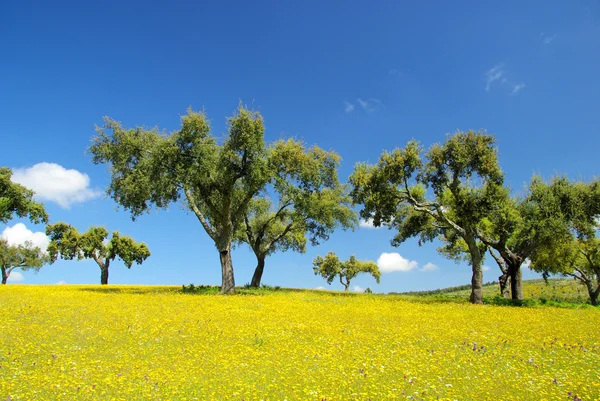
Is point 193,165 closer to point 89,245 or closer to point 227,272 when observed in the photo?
point 227,272

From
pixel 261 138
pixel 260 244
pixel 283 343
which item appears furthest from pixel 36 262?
pixel 283 343

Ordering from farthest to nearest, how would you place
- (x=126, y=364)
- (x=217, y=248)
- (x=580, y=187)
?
(x=217, y=248)
(x=580, y=187)
(x=126, y=364)

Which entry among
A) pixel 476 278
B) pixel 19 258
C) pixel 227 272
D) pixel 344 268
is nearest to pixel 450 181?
pixel 476 278

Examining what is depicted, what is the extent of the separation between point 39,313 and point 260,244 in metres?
35.0

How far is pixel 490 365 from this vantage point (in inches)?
442

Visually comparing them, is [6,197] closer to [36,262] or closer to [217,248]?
[36,262]

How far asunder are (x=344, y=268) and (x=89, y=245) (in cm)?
5368

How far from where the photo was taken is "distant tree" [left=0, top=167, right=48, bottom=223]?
54094mm

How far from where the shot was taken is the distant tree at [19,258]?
72.9 m

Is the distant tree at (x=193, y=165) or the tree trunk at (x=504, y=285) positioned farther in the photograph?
the tree trunk at (x=504, y=285)

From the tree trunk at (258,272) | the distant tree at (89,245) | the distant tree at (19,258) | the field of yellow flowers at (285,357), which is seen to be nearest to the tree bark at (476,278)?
the field of yellow flowers at (285,357)

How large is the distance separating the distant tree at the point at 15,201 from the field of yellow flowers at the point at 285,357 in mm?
44557

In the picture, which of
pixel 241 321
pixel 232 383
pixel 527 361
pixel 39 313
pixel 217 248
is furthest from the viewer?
pixel 217 248

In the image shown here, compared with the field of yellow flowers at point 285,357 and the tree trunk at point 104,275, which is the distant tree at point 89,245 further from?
the field of yellow flowers at point 285,357
